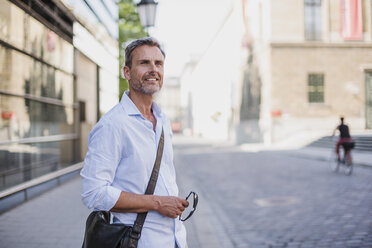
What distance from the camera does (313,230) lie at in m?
5.40

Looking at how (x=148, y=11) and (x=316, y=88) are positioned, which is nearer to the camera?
(x=148, y=11)

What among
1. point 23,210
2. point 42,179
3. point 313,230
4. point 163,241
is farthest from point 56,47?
point 163,241

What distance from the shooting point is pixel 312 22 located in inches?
1123

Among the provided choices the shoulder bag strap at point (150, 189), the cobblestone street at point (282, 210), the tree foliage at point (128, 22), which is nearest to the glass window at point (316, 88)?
the tree foliage at point (128, 22)

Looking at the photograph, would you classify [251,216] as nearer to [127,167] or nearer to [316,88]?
[127,167]

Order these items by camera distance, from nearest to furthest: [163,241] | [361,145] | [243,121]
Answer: [163,241]
[361,145]
[243,121]

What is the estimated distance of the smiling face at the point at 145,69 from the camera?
1906 millimetres

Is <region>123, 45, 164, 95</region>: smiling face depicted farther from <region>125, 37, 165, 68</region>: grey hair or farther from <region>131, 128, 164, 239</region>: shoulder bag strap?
<region>131, 128, 164, 239</region>: shoulder bag strap

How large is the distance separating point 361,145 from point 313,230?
51.1ft

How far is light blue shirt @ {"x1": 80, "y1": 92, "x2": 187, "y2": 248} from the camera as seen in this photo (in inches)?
65.9

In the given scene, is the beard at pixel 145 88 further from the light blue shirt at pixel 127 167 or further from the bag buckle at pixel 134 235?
the bag buckle at pixel 134 235

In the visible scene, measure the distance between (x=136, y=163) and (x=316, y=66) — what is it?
2850 cm

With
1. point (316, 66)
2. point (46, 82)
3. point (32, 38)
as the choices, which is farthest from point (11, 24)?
point (316, 66)

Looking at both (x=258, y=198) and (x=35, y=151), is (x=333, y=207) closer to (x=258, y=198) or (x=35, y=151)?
(x=258, y=198)
